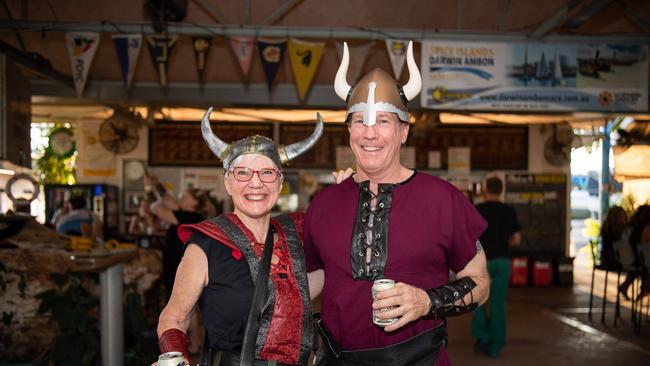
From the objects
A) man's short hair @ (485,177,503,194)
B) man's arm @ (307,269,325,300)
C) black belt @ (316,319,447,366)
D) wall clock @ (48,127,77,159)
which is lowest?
black belt @ (316,319,447,366)

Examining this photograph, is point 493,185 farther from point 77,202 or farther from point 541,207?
point 541,207

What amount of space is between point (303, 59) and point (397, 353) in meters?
4.25

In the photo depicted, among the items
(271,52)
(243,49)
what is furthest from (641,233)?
(243,49)

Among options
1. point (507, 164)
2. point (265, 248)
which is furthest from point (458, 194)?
point (507, 164)

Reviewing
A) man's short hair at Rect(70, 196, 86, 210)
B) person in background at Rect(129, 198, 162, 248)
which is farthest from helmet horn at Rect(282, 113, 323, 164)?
person in background at Rect(129, 198, 162, 248)

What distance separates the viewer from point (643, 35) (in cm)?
602

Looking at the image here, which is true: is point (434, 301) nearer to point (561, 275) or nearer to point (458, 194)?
point (458, 194)

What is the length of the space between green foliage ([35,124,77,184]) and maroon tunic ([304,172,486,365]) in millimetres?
9807

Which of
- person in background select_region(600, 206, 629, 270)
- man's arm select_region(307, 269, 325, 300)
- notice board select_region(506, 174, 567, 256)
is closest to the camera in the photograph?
man's arm select_region(307, 269, 325, 300)

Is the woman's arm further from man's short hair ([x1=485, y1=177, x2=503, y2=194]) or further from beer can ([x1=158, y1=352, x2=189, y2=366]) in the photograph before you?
man's short hair ([x1=485, y1=177, x2=503, y2=194])

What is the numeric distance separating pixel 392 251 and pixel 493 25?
535 cm

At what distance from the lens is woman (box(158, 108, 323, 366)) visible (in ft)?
6.90

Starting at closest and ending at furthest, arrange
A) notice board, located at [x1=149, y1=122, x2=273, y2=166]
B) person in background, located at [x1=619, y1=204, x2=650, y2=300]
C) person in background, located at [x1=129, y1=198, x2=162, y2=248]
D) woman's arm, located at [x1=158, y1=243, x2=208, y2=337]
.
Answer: woman's arm, located at [x1=158, y1=243, x2=208, y2=337] → person in background, located at [x1=619, y1=204, x2=650, y2=300] → person in background, located at [x1=129, y1=198, x2=162, y2=248] → notice board, located at [x1=149, y1=122, x2=273, y2=166]

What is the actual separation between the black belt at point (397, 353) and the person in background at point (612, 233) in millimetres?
5909
